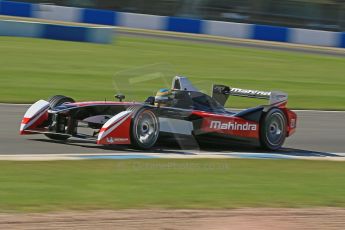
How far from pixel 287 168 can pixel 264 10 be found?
2778cm

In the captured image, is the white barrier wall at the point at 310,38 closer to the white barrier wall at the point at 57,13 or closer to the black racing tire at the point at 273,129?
the white barrier wall at the point at 57,13

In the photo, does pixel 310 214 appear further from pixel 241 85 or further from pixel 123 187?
pixel 241 85

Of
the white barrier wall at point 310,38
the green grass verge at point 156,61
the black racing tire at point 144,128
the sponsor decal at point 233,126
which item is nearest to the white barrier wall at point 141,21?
the white barrier wall at point 310,38

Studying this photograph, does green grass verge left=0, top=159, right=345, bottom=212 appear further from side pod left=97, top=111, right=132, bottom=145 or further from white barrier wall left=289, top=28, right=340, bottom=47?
white barrier wall left=289, top=28, right=340, bottom=47

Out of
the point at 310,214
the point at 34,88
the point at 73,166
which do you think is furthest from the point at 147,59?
the point at 310,214

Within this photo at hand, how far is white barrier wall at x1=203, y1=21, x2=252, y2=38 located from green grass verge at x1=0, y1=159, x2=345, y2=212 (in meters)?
25.6

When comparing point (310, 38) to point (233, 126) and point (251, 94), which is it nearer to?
point (251, 94)

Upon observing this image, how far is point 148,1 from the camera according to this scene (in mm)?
37938

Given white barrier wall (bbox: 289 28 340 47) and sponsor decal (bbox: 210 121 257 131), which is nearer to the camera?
sponsor decal (bbox: 210 121 257 131)

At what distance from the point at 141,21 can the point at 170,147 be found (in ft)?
85.9

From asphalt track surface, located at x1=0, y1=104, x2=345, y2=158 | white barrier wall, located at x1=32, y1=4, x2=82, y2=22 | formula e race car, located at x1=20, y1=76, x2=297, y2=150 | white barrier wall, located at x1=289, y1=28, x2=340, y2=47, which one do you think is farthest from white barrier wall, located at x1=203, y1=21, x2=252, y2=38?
formula e race car, located at x1=20, y1=76, x2=297, y2=150

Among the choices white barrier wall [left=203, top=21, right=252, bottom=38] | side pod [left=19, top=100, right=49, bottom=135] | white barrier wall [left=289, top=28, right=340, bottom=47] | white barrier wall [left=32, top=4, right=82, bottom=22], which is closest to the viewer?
side pod [left=19, top=100, right=49, bottom=135]

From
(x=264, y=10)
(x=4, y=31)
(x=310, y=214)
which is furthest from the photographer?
(x=264, y=10)

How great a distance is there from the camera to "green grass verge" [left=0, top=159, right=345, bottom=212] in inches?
266
